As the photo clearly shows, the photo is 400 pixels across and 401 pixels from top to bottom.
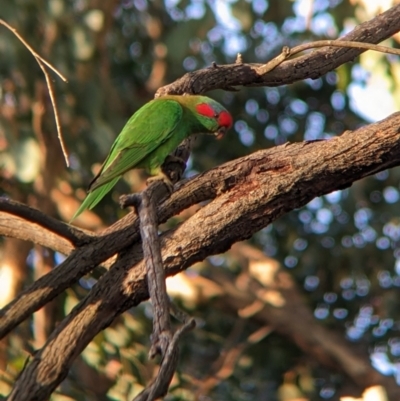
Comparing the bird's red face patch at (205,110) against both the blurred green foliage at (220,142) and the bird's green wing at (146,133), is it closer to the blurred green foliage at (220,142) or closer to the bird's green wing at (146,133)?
the bird's green wing at (146,133)

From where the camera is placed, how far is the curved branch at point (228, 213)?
2504 millimetres

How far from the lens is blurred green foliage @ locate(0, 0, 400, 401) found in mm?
5055

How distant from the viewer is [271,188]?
259 centimetres

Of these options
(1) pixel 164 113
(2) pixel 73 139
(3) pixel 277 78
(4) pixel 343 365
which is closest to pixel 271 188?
(3) pixel 277 78

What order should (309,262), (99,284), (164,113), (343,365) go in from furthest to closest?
(309,262) → (343,365) → (164,113) → (99,284)

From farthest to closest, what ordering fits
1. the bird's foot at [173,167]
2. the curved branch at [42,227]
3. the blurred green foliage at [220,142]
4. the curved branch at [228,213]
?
the blurred green foliage at [220,142] → the bird's foot at [173,167] → the curved branch at [42,227] → the curved branch at [228,213]

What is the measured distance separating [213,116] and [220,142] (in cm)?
290

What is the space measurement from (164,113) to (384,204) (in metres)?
3.30

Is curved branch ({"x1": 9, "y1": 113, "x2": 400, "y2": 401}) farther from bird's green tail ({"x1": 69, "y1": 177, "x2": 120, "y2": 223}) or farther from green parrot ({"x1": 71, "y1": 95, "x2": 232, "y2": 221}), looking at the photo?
green parrot ({"x1": 71, "y1": 95, "x2": 232, "y2": 221})

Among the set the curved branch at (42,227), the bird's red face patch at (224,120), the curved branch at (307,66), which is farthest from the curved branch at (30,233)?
the bird's red face patch at (224,120)

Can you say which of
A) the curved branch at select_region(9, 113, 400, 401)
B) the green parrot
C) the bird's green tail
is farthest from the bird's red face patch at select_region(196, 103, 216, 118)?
the curved branch at select_region(9, 113, 400, 401)

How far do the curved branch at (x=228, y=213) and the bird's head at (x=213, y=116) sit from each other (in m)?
1.10

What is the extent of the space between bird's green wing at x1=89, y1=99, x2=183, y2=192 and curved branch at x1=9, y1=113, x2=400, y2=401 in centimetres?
89

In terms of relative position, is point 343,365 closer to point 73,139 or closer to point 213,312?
point 213,312
